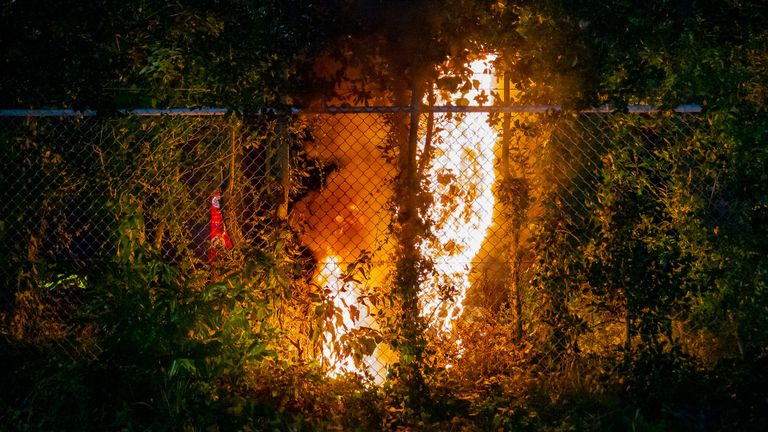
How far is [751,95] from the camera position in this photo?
432cm

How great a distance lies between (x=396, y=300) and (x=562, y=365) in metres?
1.25

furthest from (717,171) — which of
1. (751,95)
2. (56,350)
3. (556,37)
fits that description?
(56,350)

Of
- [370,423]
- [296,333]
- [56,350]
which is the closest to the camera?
[370,423]

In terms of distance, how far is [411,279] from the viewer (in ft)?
14.2

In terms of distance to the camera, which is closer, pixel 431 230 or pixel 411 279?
pixel 411 279

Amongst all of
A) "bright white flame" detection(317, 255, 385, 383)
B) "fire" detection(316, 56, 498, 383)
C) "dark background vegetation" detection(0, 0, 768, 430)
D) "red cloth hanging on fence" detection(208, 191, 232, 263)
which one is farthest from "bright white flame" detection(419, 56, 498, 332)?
"red cloth hanging on fence" detection(208, 191, 232, 263)

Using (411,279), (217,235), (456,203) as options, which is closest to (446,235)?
(456,203)

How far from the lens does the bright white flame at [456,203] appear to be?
14.6 feet

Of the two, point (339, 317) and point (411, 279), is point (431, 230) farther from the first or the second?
point (339, 317)

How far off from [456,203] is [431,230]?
25 cm

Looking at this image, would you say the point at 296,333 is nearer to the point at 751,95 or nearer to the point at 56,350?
the point at 56,350

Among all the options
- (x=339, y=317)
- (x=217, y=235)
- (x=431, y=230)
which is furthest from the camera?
(x=217, y=235)

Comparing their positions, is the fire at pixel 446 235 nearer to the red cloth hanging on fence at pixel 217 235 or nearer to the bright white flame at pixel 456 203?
the bright white flame at pixel 456 203

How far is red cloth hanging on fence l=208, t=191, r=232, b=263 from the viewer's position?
461cm
